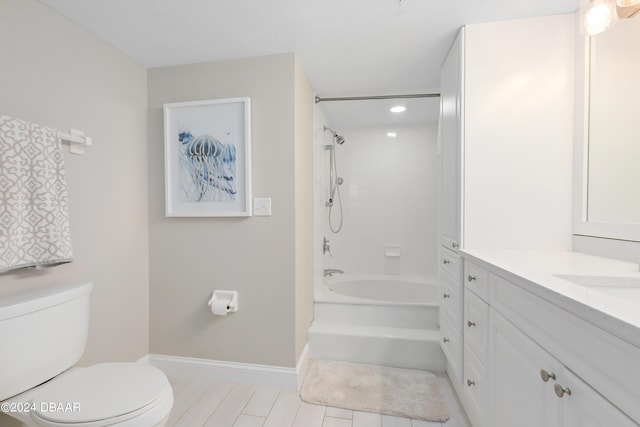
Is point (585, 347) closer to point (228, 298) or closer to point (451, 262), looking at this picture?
point (451, 262)

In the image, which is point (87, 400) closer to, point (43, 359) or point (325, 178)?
point (43, 359)

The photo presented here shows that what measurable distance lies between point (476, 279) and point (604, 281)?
0.45 metres

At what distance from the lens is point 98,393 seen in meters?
1.07

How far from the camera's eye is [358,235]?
3346mm

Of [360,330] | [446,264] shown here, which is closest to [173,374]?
[360,330]

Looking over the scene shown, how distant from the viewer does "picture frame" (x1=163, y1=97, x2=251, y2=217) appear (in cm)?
180

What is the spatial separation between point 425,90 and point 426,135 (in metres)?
0.96

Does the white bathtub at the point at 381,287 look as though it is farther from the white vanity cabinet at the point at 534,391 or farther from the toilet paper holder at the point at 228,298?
the white vanity cabinet at the point at 534,391

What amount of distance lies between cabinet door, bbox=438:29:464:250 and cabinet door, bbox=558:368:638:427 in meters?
0.89

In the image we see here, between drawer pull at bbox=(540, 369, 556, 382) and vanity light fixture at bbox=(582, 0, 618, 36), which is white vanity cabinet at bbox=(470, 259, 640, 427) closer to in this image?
drawer pull at bbox=(540, 369, 556, 382)

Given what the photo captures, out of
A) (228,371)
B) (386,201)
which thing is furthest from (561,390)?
(386,201)

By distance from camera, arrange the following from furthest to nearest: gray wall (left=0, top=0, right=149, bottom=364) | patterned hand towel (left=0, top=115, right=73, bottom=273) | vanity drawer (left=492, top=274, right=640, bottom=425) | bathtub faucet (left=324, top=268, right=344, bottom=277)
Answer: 1. bathtub faucet (left=324, top=268, right=344, bottom=277)
2. gray wall (left=0, top=0, right=149, bottom=364)
3. patterned hand towel (left=0, top=115, right=73, bottom=273)
4. vanity drawer (left=492, top=274, right=640, bottom=425)

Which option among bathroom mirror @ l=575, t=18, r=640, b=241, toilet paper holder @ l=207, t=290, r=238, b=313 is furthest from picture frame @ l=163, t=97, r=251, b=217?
bathroom mirror @ l=575, t=18, r=640, b=241

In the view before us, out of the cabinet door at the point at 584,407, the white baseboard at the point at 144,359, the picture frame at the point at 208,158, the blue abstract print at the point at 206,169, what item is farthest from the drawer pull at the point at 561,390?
the white baseboard at the point at 144,359
